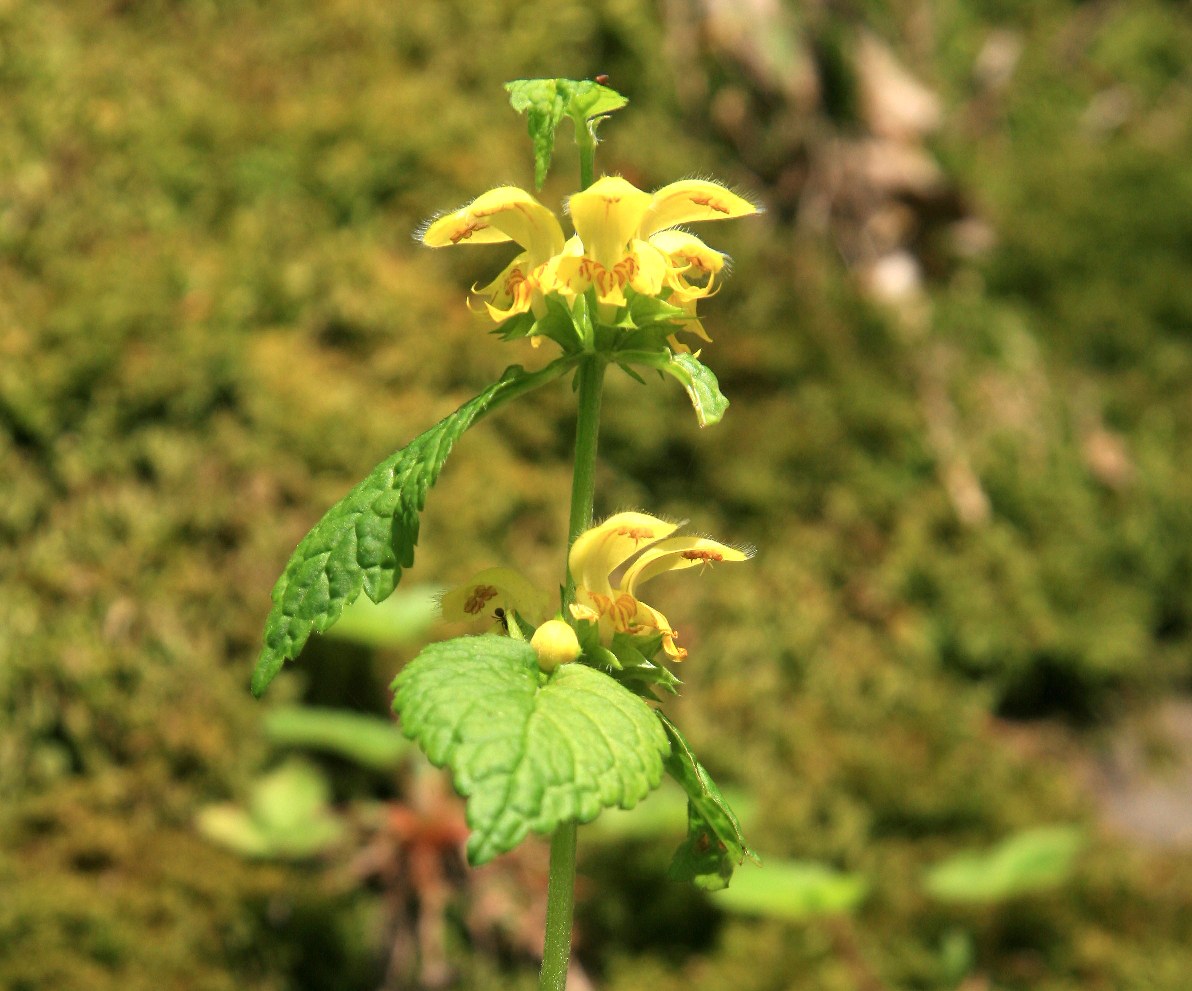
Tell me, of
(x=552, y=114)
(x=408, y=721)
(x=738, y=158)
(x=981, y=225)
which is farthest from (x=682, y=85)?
(x=408, y=721)

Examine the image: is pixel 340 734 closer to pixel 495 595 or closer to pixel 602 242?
pixel 495 595

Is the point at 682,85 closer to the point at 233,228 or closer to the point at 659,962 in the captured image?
the point at 233,228

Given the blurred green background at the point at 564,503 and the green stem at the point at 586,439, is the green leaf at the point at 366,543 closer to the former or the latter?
the green stem at the point at 586,439

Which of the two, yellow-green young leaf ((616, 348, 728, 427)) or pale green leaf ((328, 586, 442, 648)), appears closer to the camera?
yellow-green young leaf ((616, 348, 728, 427))

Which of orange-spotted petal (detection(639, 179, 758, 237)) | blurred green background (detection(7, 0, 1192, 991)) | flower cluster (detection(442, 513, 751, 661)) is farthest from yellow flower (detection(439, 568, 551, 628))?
blurred green background (detection(7, 0, 1192, 991))

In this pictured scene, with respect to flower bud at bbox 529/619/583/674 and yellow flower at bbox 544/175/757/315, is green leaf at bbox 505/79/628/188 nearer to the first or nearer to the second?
yellow flower at bbox 544/175/757/315

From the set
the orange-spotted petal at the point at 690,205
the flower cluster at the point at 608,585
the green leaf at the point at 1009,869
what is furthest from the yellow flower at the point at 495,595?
the green leaf at the point at 1009,869
